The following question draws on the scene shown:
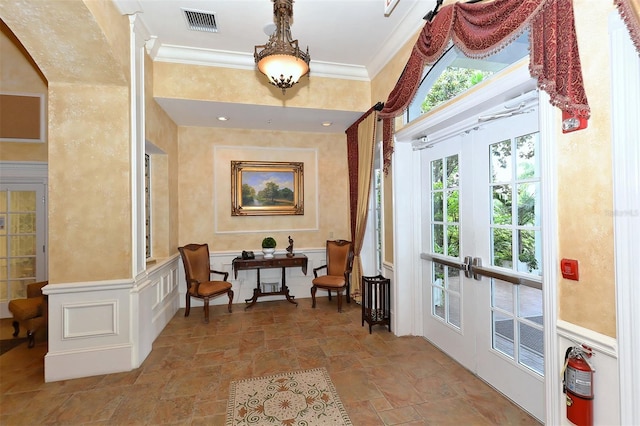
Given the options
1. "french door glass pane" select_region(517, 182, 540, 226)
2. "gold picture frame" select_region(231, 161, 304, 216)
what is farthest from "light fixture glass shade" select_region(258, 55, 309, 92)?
"gold picture frame" select_region(231, 161, 304, 216)

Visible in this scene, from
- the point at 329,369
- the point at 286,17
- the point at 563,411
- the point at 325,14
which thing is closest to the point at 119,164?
the point at 286,17

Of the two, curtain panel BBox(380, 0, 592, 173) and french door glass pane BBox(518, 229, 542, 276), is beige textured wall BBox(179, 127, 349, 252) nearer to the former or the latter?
curtain panel BBox(380, 0, 592, 173)

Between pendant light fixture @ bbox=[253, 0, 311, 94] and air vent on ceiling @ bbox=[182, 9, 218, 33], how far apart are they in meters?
1.04

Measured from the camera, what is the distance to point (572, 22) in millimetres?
1589

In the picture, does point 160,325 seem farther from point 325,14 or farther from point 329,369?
point 325,14

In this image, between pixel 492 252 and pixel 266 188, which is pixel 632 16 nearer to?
pixel 492 252

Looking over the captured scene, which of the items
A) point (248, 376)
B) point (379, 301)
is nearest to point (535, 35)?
point (379, 301)

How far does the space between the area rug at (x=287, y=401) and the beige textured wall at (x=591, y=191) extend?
173 centimetres

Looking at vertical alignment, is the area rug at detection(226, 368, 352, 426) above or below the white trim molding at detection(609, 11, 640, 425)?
below

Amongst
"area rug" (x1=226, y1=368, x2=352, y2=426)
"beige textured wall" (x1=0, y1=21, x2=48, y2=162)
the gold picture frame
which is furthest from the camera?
the gold picture frame

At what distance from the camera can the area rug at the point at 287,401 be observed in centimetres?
222

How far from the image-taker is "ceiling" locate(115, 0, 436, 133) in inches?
116

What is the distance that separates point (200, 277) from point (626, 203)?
4805mm

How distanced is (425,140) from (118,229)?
3.37m
